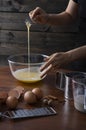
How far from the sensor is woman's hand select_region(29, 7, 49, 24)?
5.86 ft

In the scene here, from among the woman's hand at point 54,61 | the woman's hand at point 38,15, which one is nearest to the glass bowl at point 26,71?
the woman's hand at point 54,61

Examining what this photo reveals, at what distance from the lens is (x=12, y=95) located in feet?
4.44

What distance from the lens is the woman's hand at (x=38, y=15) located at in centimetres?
179

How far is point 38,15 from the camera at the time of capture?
6.01ft

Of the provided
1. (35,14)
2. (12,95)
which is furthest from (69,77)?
(35,14)

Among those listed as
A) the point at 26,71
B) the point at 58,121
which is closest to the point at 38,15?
the point at 26,71

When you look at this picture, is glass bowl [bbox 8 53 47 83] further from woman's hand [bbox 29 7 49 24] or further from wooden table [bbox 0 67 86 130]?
woman's hand [bbox 29 7 49 24]

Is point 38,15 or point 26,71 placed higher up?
point 38,15

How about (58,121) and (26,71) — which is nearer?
(58,121)

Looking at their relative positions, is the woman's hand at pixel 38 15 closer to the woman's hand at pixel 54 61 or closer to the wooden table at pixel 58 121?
the woman's hand at pixel 54 61

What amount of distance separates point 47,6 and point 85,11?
75 centimetres

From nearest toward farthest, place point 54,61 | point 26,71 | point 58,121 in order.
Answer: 1. point 58,121
2. point 54,61
3. point 26,71

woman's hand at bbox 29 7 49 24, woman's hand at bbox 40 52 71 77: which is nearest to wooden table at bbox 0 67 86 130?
woman's hand at bbox 40 52 71 77

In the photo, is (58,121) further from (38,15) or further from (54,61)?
(38,15)
